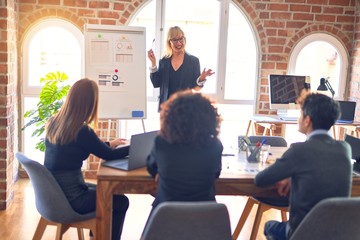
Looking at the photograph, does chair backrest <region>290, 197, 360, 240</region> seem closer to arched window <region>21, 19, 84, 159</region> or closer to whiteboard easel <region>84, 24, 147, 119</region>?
whiteboard easel <region>84, 24, 147, 119</region>

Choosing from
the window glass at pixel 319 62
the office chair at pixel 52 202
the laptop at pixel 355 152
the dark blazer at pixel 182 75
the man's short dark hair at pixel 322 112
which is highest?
the window glass at pixel 319 62

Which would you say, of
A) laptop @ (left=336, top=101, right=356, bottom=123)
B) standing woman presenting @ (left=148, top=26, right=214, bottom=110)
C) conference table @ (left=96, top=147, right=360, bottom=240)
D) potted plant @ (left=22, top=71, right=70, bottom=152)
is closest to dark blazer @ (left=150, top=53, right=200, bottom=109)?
standing woman presenting @ (left=148, top=26, right=214, bottom=110)

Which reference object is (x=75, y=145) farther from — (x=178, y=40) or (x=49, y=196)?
(x=178, y=40)

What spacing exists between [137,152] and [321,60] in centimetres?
340

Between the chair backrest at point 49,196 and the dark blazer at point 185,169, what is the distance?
0.68 metres

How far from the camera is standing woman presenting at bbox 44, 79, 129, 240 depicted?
7.45 feet

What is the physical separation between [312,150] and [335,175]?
151 mm

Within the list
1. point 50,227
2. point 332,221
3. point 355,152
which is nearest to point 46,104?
point 50,227

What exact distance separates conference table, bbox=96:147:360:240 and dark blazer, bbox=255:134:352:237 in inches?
10.1

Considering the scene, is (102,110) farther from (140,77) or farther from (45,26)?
(45,26)

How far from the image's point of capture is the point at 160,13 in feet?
15.0

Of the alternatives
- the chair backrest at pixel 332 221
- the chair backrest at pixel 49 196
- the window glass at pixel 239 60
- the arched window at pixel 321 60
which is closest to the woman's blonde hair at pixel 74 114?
the chair backrest at pixel 49 196

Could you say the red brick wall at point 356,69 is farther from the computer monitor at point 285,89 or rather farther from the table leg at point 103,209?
the table leg at point 103,209

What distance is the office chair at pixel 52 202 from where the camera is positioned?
2.19 meters
